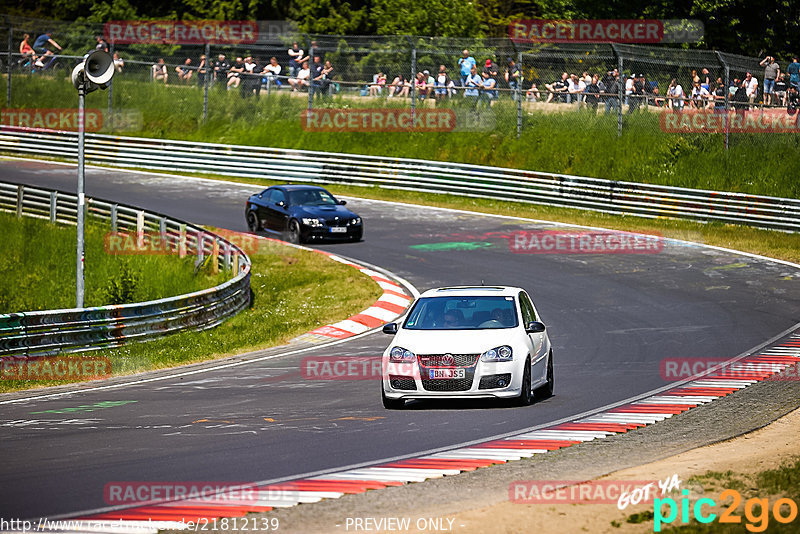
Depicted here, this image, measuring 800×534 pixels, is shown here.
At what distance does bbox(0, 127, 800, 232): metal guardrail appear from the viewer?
30.7m

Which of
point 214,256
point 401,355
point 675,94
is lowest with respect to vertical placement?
point 214,256

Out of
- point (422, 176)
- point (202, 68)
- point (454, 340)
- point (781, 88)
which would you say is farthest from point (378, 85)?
point (454, 340)

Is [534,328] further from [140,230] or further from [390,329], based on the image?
[140,230]

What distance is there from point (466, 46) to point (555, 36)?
10267 millimetres

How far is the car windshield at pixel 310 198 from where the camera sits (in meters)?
29.2

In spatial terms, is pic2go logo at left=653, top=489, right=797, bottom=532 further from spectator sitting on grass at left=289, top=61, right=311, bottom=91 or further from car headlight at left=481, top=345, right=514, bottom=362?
spectator sitting on grass at left=289, top=61, right=311, bottom=91

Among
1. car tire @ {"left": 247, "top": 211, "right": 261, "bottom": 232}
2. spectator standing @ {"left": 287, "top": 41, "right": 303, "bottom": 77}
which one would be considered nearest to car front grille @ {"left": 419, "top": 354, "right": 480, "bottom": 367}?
car tire @ {"left": 247, "top": 211, "right": 261, "bottom": 232}

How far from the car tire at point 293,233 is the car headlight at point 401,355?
50.9 feet

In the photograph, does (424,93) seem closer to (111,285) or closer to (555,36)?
(555,36)

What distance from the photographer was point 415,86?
120 feet

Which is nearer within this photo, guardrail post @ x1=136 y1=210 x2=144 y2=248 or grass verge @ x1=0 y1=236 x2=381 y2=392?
grass verge @ x1=0 y1=236 x2=381 y2=392

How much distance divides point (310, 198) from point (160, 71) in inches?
565

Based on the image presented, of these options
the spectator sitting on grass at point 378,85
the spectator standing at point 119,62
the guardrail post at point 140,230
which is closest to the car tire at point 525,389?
the guardrail post at point 140,230

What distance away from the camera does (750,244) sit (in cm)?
2814
